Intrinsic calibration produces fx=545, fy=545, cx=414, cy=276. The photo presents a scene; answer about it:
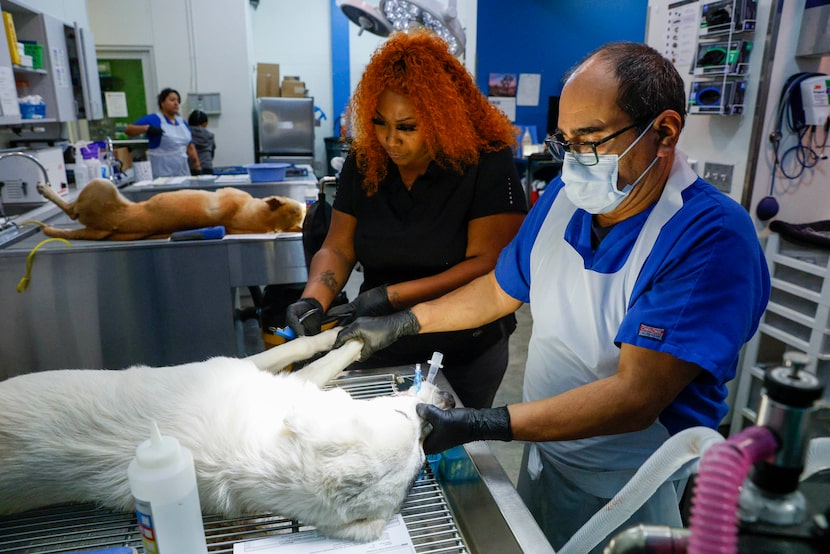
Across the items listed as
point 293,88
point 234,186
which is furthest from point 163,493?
point 293,88

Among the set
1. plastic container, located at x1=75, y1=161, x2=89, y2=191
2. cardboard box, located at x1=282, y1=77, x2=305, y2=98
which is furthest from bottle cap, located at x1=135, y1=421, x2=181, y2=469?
cardboard box, located at x1=282, y1=77, x2=305, y2=98

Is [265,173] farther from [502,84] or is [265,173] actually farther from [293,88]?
[293,88]

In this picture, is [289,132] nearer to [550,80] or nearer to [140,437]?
[550,80]

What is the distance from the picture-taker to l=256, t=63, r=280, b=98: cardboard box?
331 inches

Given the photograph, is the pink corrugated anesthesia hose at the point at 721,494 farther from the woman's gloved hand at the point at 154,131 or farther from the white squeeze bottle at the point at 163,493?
the woman's gloved hand at the point at 154,131

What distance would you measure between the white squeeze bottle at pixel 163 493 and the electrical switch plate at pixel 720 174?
3036 millimetres

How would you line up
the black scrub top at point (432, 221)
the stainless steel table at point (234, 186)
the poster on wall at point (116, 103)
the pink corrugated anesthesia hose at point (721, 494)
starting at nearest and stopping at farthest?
the pink corrugated anesthesia hose at point (721, 494)
the black scrub top at point (432, 221)
the stainless steel table at point (234, 186)
the poster on wall at point (116, 103)

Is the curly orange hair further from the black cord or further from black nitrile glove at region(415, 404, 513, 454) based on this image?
the black cord

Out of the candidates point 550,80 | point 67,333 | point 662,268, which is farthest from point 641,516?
point 550,80

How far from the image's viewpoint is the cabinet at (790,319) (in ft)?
8.17

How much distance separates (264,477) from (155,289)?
2.01m

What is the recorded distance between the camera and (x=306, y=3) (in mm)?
8867

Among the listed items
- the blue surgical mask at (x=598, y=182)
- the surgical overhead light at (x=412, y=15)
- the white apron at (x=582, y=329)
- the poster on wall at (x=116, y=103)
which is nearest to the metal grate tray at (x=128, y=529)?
the white apron at (x=582, y=329)

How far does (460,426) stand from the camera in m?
1.10
